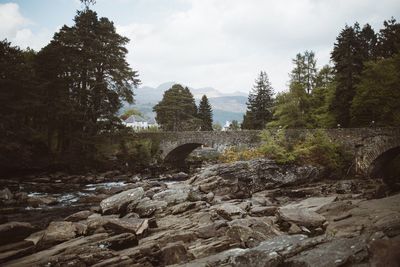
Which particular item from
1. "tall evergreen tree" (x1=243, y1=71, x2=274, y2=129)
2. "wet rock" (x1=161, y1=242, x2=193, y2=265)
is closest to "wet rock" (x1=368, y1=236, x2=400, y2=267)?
"wet rock" (x1=161, y1=242, x2=193, y2=265)

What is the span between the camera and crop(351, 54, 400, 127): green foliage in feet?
85.0

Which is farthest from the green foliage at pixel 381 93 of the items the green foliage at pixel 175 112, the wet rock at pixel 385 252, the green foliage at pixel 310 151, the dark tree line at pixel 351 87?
the green foliage at pixel 175 112

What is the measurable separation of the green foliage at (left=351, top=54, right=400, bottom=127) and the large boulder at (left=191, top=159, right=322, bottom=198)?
8.70 meters

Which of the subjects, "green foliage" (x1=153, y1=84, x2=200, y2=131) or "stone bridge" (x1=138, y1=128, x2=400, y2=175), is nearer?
"stone bridge" (x1=138, y1=128, x2=400, y2=175)

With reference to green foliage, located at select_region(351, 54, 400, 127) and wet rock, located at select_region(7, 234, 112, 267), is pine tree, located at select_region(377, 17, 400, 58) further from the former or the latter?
wet rock, located at select_region(7, 234, 112, 267)

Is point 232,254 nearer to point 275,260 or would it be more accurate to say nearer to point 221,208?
point 275,260

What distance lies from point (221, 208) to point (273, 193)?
25.9ft

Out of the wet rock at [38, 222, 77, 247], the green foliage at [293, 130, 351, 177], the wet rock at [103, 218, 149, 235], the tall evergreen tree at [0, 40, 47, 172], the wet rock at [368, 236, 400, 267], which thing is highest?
the tall evergreen tree at [0, 40, 47, 172]

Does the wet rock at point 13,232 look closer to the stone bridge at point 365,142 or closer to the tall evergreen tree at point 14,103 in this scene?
the tall evergreen tree at point 14,103

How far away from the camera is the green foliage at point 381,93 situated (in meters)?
25.9

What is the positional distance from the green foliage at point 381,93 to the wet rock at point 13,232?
82.5 feet

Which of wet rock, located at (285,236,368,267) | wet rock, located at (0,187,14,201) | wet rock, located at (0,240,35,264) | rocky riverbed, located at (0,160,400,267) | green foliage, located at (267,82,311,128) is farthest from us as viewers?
green foliage, located at (267,82,311,128)

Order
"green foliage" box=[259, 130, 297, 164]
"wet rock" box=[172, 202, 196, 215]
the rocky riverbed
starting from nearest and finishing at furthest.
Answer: the rocky riverbed
"wet rock" box=[172, 202, 196, 215]
"green foliage" box=[259, 130, 297, 164]

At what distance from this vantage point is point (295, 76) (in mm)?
45625
